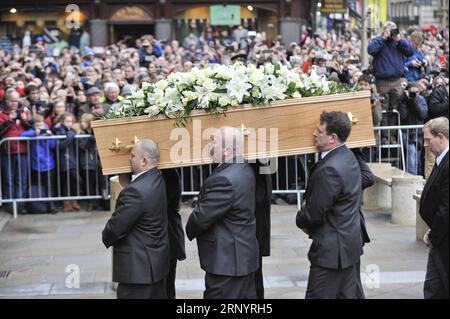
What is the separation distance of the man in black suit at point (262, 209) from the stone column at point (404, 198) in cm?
446

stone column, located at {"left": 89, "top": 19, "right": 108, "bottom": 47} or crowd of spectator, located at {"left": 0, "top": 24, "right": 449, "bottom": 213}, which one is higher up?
stone column, located at {"left": 89, "top": 19, "right": 108, "bottom": 47}

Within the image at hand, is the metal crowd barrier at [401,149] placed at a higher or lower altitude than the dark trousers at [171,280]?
higher

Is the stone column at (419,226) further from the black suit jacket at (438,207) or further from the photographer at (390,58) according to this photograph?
the black suit jacket at (438,207)

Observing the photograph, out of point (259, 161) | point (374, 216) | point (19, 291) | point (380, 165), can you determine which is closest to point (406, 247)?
point (374, 216)

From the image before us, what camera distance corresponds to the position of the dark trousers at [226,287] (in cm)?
710

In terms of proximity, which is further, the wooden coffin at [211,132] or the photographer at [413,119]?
the photographer at [413,119]

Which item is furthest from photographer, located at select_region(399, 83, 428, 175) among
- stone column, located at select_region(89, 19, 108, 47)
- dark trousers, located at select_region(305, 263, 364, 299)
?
stone column, located at select_region(89, 19, 108, 47)

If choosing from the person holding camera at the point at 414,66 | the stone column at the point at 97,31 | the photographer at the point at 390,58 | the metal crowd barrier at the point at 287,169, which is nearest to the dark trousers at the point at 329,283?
the metal crowd barrier at the point at 287,169

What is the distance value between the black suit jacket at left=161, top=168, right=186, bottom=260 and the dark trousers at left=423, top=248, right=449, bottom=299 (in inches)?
90.7

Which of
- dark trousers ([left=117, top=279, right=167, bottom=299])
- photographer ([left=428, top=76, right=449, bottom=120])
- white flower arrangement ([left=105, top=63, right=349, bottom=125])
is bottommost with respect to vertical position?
dark trousers ([left=117, top=279, right=167, bottom=299])

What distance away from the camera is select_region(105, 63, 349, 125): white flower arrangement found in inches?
294

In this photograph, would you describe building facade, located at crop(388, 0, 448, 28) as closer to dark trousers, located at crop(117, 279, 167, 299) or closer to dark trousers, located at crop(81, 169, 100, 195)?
dark trousers, located at crop(81, 169, 100, 195)

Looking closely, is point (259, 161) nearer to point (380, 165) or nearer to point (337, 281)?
point (337, 281)

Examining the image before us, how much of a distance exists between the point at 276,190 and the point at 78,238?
3.51m
